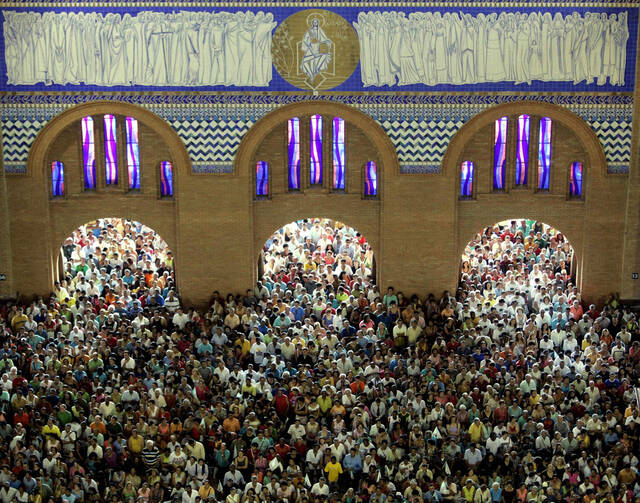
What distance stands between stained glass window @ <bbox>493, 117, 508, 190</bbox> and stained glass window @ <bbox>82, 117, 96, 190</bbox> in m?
12.3

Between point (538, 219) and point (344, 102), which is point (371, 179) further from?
point (538, 219)

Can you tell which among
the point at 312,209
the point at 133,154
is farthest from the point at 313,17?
the point at 133,154

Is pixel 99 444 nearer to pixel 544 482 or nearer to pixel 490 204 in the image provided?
pixel 544 482

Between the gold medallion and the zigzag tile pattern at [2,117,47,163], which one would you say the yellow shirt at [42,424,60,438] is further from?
the gold medallion

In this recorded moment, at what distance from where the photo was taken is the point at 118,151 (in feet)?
119

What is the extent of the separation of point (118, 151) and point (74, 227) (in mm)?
2693

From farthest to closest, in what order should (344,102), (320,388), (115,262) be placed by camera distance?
(115,262)
(344,102)
(320,388)

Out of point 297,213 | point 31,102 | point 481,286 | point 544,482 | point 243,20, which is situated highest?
point 243,20

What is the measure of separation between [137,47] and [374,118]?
7.29 metres

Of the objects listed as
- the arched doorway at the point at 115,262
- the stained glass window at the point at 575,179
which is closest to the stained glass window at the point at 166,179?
the arched doorway at the point at 115,262

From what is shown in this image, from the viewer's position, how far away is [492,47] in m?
34.9

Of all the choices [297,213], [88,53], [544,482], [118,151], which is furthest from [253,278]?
[544,482]

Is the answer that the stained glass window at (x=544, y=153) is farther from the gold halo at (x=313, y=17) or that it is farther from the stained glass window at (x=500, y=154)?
the gold halo at (x=313, y=17)

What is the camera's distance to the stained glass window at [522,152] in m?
36.2
